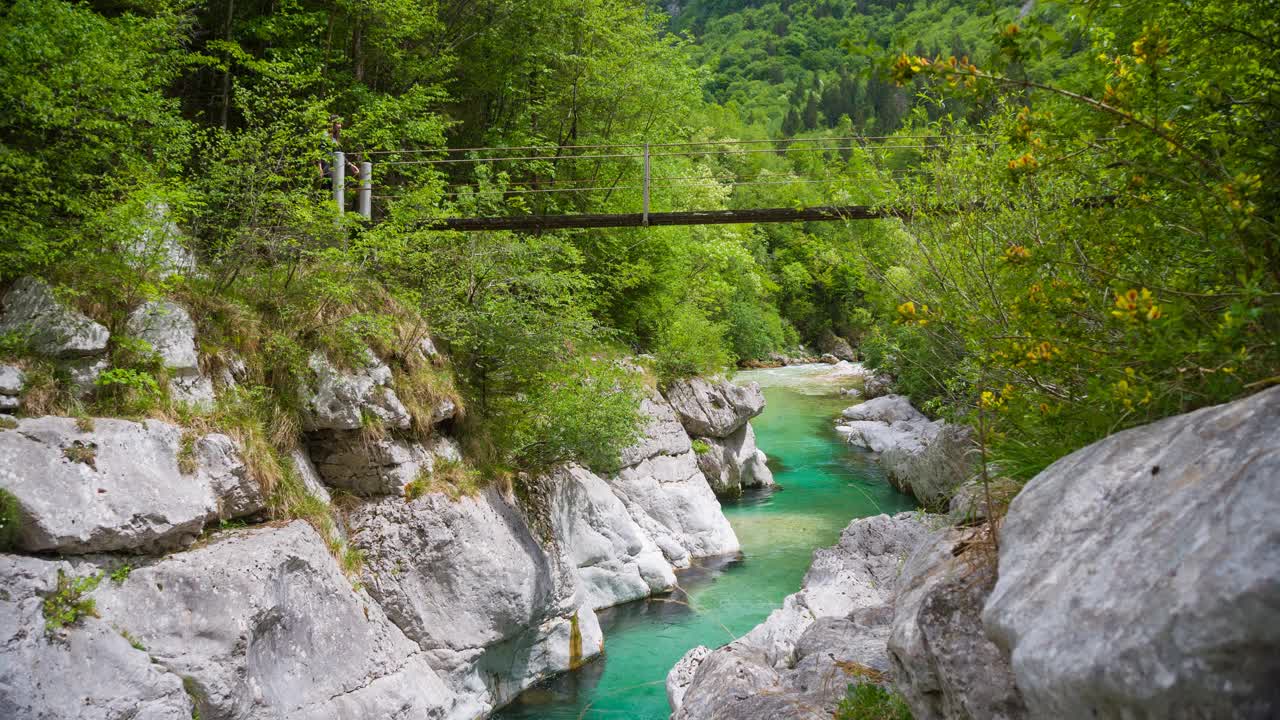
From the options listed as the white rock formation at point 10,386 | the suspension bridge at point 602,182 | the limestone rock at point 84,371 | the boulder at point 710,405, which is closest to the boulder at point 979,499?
the suspension bridge at point 602,182

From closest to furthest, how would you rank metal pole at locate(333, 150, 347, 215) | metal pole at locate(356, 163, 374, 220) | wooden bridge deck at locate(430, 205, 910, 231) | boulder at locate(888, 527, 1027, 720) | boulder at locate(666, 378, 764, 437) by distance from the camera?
boulder at locate(888, 527, 1027, 720) → metal pole at locate(333, 150, 347, 215) → metal pole at locate(356, 163, 374, 220) → wooden bridge deck at locate(430, 205, 910, 231) → boulder at locate(666, 378, 764, 437)

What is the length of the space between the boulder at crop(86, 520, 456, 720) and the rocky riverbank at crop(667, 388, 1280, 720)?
15.3ft

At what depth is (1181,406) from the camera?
2.77 m

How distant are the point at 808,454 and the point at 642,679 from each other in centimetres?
1100

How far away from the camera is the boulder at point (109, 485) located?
5.38 meters

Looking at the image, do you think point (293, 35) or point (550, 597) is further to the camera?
point (293, 35)

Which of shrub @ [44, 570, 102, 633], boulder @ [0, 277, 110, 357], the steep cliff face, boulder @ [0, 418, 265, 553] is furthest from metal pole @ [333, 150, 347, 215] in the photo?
shrub @ [44, 570, 102, 633]

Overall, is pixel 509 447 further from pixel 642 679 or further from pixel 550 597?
pixel 642 679

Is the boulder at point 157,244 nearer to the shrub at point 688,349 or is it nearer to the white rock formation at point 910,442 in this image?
the white rock formation at point 910,442

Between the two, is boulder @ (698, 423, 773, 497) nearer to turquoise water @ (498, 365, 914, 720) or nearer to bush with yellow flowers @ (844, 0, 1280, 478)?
turquoise water @ (498, 365, 914, 720)

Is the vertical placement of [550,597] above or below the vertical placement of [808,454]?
above

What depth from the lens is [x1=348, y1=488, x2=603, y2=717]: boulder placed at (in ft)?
24.5

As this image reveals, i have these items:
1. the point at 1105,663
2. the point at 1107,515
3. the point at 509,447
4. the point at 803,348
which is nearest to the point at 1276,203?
the point at 1107,515

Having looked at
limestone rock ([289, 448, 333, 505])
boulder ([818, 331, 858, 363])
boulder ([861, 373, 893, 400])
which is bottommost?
boulder ([818, 331, 858, 363])
